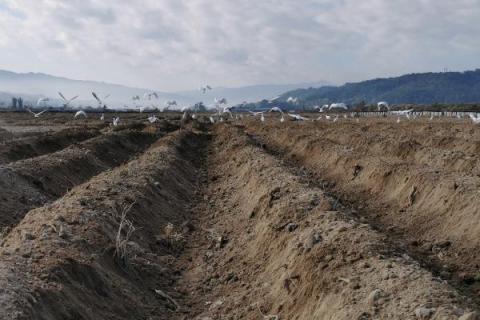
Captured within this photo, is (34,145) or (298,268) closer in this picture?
(298,268)

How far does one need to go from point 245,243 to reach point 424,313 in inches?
241

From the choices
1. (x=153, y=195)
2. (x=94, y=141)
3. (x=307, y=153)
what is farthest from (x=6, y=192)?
(x=307, y=153)

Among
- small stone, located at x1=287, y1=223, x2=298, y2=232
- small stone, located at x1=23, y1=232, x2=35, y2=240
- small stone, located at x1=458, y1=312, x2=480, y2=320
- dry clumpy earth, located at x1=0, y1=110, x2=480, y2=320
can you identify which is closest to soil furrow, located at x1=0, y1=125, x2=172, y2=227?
dry clumpy earth, located at x1=0, y1=110, x2=480, y2=320

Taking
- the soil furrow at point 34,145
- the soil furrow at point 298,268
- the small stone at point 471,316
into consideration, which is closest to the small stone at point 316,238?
the soil furrow at point 298,268

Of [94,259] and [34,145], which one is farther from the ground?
[34,145]

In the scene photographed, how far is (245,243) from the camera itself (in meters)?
11.7

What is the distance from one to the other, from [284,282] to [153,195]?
7.87 metres

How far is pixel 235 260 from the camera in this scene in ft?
35.9

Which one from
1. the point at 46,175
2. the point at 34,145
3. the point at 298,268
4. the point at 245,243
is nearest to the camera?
the point at 298,268

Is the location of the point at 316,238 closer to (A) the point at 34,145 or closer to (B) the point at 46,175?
(B) the point at 46,175

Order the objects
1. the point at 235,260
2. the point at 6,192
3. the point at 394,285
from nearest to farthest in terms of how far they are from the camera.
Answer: the point at 394,285 < the point at 235,260 < the point at 6,192

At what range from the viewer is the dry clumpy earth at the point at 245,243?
22.9 feet

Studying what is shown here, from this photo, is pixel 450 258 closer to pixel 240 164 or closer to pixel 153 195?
pixel 153 195

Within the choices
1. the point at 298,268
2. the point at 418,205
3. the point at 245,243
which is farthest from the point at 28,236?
the point at 418,205
